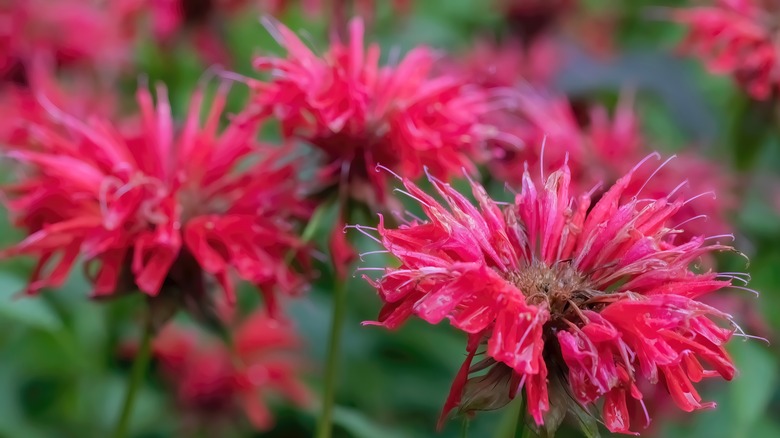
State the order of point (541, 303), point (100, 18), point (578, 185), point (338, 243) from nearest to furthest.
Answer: point (541, 303)
point (338, 243)
point (578, 185)
point (100, 18)

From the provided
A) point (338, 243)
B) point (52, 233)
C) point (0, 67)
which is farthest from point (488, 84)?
point (0, 67)

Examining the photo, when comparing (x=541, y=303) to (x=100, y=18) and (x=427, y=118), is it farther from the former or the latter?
(x=100, y=18)

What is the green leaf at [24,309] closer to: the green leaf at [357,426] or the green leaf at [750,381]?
the green leaf at [357,426]

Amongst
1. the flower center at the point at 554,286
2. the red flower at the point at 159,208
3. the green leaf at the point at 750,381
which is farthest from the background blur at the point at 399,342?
the flower center at the point at 554,286

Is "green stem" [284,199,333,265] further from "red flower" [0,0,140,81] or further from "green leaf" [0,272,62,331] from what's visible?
"red flower" [0,0,140,81]

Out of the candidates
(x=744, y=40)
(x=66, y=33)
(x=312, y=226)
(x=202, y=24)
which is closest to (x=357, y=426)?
(x=312, y=226)

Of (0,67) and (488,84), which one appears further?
(0,67)

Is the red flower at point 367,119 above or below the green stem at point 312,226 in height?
above

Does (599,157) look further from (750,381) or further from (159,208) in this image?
(159,208)
